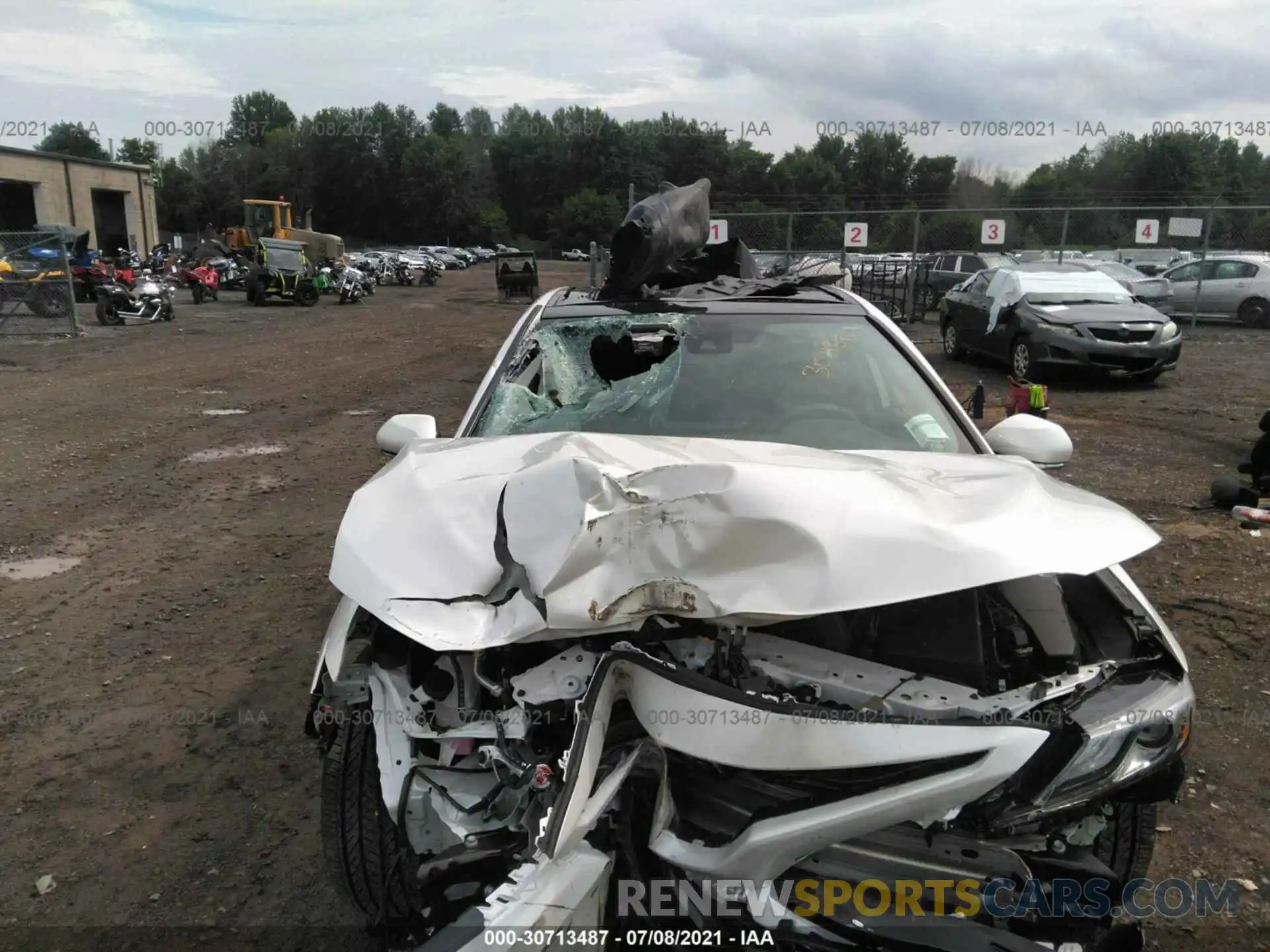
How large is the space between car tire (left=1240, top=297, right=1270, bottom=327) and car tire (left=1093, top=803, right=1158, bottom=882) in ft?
64.6

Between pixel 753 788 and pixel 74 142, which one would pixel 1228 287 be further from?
pixel 74 142

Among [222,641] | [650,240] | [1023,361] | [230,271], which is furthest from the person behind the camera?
[230,271]

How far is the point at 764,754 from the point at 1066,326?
1157 cm

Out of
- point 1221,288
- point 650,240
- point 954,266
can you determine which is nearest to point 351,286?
point 954,266

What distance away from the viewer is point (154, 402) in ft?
35.6

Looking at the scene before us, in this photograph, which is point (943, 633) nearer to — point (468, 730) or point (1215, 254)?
point (468, 730)

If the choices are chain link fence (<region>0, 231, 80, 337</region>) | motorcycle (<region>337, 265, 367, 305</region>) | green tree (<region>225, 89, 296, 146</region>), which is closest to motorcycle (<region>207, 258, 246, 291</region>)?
motorcycle (<region>337, 265, 367, 305</region>)

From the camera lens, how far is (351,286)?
1059 inches

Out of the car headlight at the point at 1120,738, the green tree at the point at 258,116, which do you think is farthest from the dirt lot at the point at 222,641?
the green tree at the point at 258,116

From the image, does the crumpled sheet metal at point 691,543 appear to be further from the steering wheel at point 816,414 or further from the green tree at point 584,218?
the green tree at point 584,218

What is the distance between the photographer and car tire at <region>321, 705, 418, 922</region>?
7.72 ft

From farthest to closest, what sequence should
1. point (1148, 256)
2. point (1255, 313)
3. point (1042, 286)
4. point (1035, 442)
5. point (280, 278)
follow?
1. point (1148, 256)
2. point (280, 278)
3. point (1255, 313)
4. point (1042, 286)
5. point (1035, 442)

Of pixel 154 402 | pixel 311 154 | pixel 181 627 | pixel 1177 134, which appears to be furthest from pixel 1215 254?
pixel 311 154

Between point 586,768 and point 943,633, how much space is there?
0.95 meters
